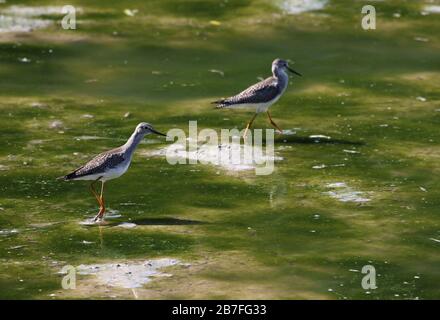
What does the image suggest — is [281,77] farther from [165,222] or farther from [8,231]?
[8,231]

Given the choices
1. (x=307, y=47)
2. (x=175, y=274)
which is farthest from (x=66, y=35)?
(x=175, y=274)

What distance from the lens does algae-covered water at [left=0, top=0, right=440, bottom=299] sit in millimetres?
15398

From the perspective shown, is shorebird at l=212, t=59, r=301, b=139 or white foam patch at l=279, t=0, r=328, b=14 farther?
white foam patch at l=279, t=0, r=328, b=14

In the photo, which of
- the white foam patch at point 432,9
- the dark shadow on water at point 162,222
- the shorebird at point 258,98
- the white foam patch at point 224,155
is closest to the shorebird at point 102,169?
the dark shadow on water at point 162,222

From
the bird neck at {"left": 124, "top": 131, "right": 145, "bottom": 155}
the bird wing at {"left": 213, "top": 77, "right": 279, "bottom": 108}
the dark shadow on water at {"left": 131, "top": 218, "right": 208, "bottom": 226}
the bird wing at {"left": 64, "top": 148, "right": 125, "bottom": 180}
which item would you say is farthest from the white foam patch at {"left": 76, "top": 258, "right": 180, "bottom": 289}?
the bird wing at {"left": 213, "top": 77, "right": 279, "bottom": 108}

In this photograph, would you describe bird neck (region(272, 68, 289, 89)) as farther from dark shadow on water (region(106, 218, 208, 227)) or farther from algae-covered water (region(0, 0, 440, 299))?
dark shadow on water (region(106, 218, 208, 227))

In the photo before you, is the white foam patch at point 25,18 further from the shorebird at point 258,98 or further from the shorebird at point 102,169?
the shorebird at point 102,169

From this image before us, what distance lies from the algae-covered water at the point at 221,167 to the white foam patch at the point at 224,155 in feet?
1.11

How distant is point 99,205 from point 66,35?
42.1 feet

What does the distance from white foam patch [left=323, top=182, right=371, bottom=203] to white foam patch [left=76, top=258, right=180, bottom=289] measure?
4219 millimetres

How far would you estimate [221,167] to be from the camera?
67.2ft

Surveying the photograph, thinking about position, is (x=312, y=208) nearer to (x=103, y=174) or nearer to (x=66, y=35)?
(x=103, y=174)

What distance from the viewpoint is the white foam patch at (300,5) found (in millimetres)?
31830

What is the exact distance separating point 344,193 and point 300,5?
1437cm
